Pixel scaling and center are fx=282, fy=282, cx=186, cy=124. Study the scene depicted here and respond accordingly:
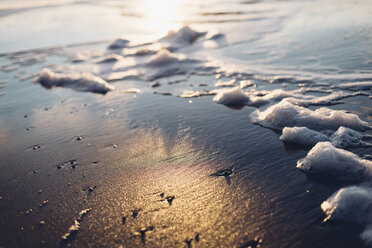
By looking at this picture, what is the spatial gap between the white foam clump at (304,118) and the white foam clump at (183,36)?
236 inches

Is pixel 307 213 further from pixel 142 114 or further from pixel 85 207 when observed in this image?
pixel 142 114

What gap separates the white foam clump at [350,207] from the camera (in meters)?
1.96

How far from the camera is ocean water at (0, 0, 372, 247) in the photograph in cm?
203

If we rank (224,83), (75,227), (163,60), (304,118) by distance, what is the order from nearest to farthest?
1. (75,227)
2. (304,118)
3. (224,83)
4. (163,60)

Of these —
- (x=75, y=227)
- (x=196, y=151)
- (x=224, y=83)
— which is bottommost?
(x=75, y=227)

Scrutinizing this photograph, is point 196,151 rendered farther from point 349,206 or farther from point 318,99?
point 318,99

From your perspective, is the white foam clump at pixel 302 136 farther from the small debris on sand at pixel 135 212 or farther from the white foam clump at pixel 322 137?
the small debris on sand at pixel 135 212

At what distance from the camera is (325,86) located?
4.43 meters

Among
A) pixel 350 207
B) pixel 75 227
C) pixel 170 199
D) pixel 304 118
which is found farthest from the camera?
pixel 304 118

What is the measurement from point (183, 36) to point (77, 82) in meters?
4.52

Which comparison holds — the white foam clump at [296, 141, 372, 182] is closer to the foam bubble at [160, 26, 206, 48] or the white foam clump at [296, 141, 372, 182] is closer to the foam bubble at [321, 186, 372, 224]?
the foam bubble at [321, 186, 372, 224]

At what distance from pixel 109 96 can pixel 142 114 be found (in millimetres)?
1259

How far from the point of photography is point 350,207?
2.02 metres

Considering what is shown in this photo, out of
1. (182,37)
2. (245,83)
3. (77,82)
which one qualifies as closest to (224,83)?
(245,83)
